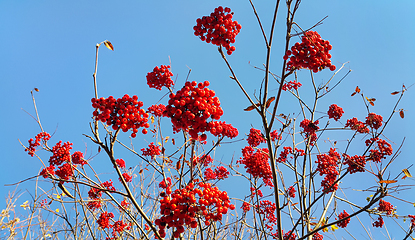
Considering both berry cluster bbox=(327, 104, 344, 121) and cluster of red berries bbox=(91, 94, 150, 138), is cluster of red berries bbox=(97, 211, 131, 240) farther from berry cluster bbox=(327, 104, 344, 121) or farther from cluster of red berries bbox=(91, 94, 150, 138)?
berry cluster bbox=(327, 104, 344, 121)

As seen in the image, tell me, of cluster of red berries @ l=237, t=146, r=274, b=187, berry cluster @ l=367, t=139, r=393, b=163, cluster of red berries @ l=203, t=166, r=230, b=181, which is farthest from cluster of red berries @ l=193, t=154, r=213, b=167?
berry cluster @ l=367, t=139, r=393, b=163

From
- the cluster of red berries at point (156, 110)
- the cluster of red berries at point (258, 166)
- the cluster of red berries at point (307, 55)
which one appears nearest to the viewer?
the cluster of red berries at point (307, 55)

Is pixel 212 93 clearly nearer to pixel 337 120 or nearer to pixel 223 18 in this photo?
pixel 223 18

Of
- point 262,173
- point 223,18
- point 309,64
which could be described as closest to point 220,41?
point 223,18

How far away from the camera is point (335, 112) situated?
5965mm

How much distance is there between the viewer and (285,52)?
8.49 feet

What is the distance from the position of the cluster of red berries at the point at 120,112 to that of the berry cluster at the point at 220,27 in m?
1.27

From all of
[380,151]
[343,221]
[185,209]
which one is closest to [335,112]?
[380,151]

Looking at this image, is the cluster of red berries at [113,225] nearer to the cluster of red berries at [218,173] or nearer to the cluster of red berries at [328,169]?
the cluster of red berries at [218,173]

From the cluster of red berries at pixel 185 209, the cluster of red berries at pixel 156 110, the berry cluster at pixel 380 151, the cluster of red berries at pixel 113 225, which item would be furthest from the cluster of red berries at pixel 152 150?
the berry cluster at pixel 380 151

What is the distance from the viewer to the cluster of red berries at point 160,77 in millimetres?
4453

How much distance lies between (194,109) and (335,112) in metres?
5.00

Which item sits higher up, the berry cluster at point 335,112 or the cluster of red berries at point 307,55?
the berry cluster at point 335,112

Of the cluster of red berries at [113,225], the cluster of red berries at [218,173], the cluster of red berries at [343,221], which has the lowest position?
the cluster of red berries at [343,221]
